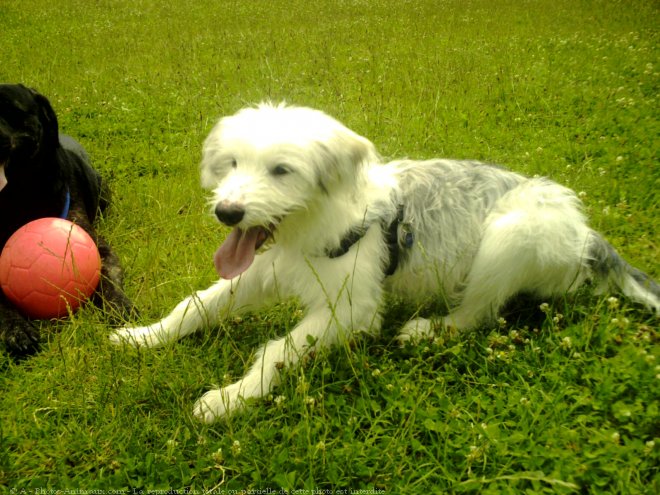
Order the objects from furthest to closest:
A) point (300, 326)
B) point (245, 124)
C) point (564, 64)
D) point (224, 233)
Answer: point (564, 64) < point (224, 233) < point (300, 326) < point (245, 124)

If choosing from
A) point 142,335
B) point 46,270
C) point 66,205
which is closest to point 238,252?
point 142,335

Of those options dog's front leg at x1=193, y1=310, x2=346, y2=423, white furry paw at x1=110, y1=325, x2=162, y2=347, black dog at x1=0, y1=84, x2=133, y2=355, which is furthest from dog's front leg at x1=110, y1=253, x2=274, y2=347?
dog's front leg at x1=193, y1=310, x2=346, y2=423

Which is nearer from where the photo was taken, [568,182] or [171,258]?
[171,258]

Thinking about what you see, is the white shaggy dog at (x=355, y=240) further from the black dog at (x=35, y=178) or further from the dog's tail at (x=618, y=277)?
Answer: the black dog at (x=35, y=178)

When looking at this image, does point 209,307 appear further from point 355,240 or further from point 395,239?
point 395,239

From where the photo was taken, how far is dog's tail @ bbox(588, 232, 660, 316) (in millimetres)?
3240

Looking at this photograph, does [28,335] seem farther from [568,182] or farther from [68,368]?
[568,182]

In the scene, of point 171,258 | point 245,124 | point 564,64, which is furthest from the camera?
point 564,64

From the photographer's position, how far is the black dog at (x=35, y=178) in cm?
387

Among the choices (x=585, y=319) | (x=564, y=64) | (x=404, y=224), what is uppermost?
(x=564, y=64)

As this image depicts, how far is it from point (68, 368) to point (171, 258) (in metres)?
1.31

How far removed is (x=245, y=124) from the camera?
2783mm

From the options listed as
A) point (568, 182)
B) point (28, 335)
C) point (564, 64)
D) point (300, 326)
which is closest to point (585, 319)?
point (300, 326)

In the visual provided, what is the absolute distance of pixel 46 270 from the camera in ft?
11.0
